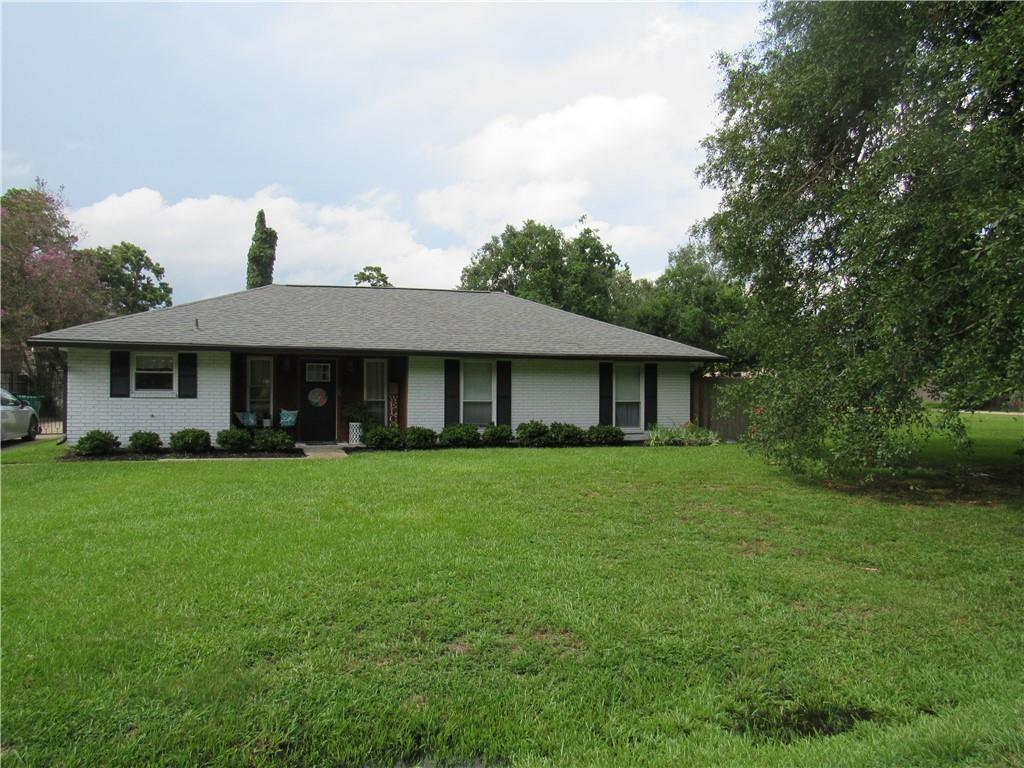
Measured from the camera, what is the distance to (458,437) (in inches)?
581

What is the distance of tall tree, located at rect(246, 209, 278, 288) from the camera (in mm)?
28859

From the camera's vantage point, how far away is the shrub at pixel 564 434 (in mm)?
15430

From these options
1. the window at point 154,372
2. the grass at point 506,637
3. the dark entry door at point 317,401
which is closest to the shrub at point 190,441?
the window at point 154,372

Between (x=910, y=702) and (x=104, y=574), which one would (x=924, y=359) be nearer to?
(x=910, y=702)

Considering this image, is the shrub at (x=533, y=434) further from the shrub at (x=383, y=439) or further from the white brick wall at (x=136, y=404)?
the white brick wall at (x=136, y=404)

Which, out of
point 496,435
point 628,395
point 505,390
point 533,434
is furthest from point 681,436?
point 496,435

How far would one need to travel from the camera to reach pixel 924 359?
7508mm

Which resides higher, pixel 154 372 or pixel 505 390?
pixel 154 372

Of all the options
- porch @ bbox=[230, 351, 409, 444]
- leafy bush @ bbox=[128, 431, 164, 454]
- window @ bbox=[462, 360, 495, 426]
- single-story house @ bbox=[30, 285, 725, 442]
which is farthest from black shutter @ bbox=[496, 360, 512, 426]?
leafy bush @ bbox=[128, 431, 164, 454]

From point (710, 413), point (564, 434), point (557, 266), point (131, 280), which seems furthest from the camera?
point (131, 280)

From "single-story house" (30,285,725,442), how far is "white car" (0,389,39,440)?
3.58m

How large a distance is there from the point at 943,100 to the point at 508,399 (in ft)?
35.6

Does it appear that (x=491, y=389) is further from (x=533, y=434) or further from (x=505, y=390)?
(x=533, y=434)

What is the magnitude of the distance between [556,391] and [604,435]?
1.75 meters
